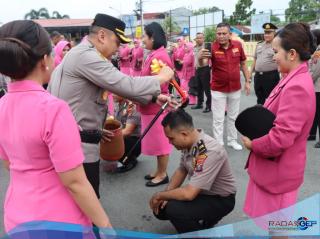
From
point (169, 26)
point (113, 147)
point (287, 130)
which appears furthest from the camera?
point (169, 26)

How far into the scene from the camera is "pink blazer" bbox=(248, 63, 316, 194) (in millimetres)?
1858

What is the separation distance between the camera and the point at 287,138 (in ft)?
6.11

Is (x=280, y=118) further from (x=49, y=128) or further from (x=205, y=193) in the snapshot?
(x=49, y=128)

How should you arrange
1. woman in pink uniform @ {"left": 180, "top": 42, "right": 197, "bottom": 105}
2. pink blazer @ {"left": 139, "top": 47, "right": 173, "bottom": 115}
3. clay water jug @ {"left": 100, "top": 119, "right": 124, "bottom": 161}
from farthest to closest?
woman in pink uniform @ {"left": 180, "top": 42, "right": 197, "bottom": 105} < pink blazer @ {"left": 139, "top": 47, "right": 173, "bottom": 115} < clay water jug @ {"left": 100, "top": 119, "right": 124, "bottom": 161}

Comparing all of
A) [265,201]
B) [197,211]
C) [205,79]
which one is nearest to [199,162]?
[197,211]

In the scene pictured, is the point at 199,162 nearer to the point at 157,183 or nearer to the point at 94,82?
the point at 94,82

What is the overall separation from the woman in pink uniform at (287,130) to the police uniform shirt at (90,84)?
2.31ft

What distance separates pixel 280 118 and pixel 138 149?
111 inches

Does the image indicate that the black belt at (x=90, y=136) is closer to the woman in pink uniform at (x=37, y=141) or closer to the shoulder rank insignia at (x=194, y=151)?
the shoulder rank insignia at (x=194, y=151)

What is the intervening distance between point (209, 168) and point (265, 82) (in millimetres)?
3739

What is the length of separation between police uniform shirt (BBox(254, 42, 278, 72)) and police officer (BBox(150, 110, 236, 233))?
136 inches

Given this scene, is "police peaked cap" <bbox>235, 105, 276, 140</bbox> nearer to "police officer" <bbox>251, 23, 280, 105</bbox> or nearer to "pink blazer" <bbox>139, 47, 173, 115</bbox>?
"pink blazer" <bbox>139, 47, 173, 115</bbox>

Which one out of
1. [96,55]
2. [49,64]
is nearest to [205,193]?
[96,55]

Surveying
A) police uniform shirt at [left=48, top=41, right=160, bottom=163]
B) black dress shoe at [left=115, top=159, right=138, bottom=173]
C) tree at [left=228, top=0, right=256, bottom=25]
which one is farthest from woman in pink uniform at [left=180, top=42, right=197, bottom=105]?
tree at [left=228, top=0, right=256, bottom=25]
